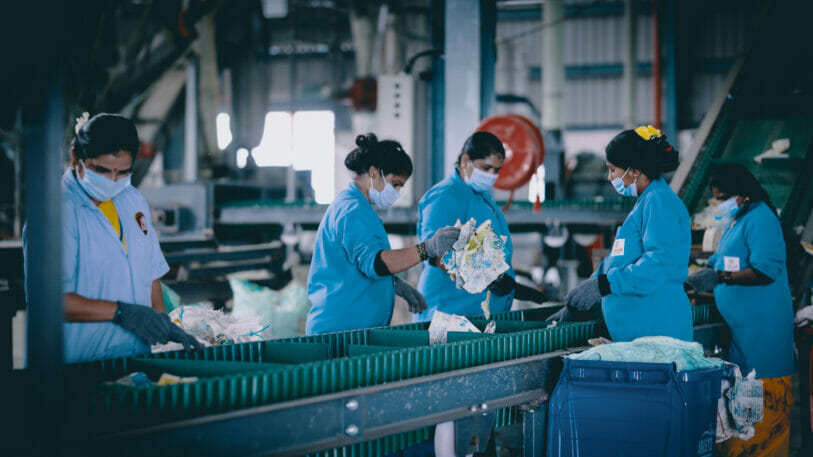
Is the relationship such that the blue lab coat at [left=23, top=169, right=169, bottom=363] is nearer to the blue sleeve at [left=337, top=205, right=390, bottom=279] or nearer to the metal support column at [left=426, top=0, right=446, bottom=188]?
A: the blue sleeve at [left=337, top=205, right=390, bottom=279]

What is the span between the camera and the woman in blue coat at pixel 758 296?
116 inches

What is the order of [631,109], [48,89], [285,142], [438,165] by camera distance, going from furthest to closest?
[285,142] < [631,109] < [438,165] < [48,89]

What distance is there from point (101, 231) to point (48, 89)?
86cm

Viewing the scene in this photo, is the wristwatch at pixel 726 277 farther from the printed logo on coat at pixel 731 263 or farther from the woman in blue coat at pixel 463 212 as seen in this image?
the woman in blue coat at pixel 463 212

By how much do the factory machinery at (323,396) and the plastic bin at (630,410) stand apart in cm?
10

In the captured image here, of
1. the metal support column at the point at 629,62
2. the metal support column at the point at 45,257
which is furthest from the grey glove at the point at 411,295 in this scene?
the metal support column at the point at 629,62

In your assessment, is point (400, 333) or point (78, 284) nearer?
point (78, 284)

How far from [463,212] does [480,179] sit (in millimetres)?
177

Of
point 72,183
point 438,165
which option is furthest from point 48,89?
point 438,165

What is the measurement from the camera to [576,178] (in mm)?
10055

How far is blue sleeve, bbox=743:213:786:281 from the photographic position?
2.96 meters

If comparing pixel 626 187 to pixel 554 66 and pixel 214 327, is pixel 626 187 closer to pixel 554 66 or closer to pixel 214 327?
pixel 214 327

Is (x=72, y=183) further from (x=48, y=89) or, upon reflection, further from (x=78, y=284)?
(x=48, y=89)

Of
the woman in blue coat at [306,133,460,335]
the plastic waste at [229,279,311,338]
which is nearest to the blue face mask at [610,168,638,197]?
the woman in blue coat at [306,133,460,335]
